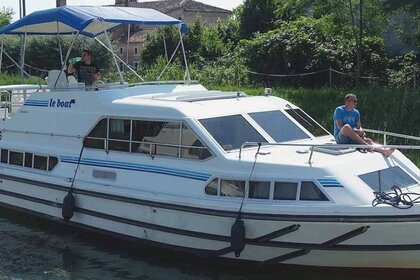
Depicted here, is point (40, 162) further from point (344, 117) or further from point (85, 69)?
point (344, 117)

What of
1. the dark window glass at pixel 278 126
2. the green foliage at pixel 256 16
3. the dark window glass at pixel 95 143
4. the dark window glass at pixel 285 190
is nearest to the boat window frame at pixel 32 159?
the dark window glass at pixel 95 143

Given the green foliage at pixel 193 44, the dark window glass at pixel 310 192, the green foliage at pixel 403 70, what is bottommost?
the dark window glass at pixel 310 192

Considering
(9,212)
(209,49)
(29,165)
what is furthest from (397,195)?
(209,49)

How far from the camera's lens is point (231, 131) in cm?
907

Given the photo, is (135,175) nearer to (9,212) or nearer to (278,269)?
(278,269)

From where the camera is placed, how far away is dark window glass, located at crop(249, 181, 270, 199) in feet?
26.8

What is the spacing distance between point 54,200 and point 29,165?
102 cm

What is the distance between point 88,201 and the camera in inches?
386

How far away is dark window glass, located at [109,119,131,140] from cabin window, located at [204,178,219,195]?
1834 mm

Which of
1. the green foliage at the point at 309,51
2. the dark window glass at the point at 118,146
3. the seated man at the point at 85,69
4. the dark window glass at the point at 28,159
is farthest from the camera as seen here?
the green foliage at the point at 309,51

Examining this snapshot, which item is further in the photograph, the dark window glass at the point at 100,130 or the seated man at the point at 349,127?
the dark window glass at the point at 100,130

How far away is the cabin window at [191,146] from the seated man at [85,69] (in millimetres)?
3440

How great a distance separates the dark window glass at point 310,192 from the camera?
7.87 metres

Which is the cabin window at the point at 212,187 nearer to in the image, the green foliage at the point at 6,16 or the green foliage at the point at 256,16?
the green foliage at the point at 256,16
